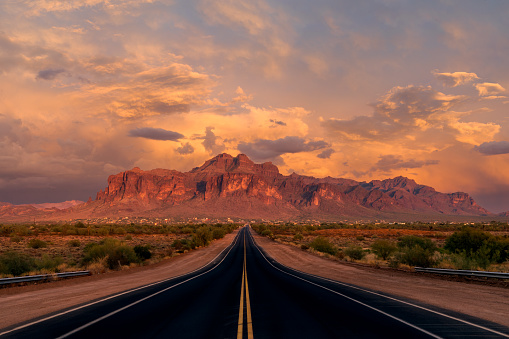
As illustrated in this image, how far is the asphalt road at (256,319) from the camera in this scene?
26.4 ft

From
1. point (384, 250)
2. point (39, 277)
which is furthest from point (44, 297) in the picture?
point (384, 250)

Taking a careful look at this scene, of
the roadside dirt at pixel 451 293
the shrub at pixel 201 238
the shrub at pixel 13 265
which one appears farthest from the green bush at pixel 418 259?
the shrub at pixel 201 238

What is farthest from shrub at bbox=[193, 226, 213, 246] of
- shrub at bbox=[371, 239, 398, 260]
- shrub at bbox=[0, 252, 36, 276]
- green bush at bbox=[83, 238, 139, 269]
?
shrub at bbox=[0, 252, 36, 276]

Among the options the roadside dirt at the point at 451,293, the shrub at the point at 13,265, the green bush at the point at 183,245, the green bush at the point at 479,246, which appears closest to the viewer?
the roadside dirt at the point at 451,293

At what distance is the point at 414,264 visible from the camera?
26.0m

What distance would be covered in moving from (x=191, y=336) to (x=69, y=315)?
485 cm

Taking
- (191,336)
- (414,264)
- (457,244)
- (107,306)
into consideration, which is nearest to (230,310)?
(191,336)

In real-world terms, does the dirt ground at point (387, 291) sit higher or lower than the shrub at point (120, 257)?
higher

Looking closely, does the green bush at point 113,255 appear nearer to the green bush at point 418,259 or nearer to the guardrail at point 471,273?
the green bush at point 418,259

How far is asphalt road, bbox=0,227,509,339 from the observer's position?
317 inches

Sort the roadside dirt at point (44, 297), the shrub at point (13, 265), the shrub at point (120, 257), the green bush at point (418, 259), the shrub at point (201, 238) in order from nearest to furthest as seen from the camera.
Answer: the roadside dirt at point (44, 297) → the shrub at point (13, 265) → the green bush at point (418, 259) → the shrub at point (120, 257) → the shrub at point (201, 238)

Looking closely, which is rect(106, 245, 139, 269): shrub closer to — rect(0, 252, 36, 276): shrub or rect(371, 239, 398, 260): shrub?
rect(0, 252, 36, 276): shrub

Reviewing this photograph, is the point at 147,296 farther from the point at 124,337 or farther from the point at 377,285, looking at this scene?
the point at 377,285

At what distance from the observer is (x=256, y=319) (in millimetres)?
9547
